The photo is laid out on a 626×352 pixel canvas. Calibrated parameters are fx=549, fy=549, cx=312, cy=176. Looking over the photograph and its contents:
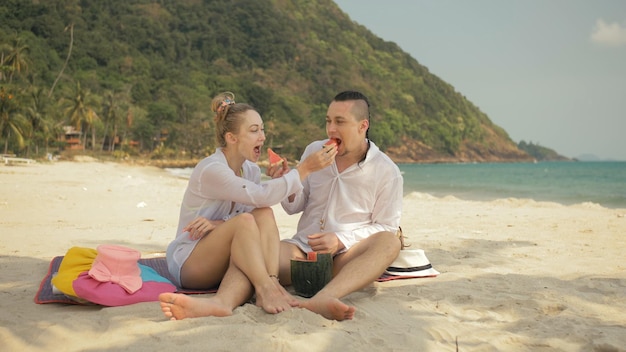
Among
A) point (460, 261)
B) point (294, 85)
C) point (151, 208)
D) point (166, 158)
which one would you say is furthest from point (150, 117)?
point (460, 261)

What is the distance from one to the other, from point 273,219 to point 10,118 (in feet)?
113

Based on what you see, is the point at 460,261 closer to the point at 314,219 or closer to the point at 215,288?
the point at 314,219

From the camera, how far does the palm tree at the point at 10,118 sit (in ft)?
107

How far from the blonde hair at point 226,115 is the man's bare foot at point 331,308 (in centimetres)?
145

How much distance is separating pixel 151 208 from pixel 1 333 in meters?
7.95

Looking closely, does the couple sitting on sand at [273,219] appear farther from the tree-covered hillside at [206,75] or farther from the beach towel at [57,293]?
the tree-covered hillside at [206,75]

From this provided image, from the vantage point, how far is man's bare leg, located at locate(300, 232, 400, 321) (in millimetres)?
3324

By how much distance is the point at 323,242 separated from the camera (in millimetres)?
4082

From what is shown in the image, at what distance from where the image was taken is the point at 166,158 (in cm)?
6169

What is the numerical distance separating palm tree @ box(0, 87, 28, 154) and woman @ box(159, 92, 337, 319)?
109 ft

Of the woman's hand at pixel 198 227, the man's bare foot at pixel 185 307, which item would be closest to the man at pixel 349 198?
the woman's hand at pixel 198 227

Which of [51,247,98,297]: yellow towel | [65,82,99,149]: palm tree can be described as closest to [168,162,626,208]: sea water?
[65,82,99,149]: palm tree

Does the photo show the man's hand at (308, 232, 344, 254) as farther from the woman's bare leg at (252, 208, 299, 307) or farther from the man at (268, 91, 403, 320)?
the woman's bare leg at (252, 208, 299, 307)

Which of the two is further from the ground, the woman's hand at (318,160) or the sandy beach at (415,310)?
the woman's hand at (318,160)
